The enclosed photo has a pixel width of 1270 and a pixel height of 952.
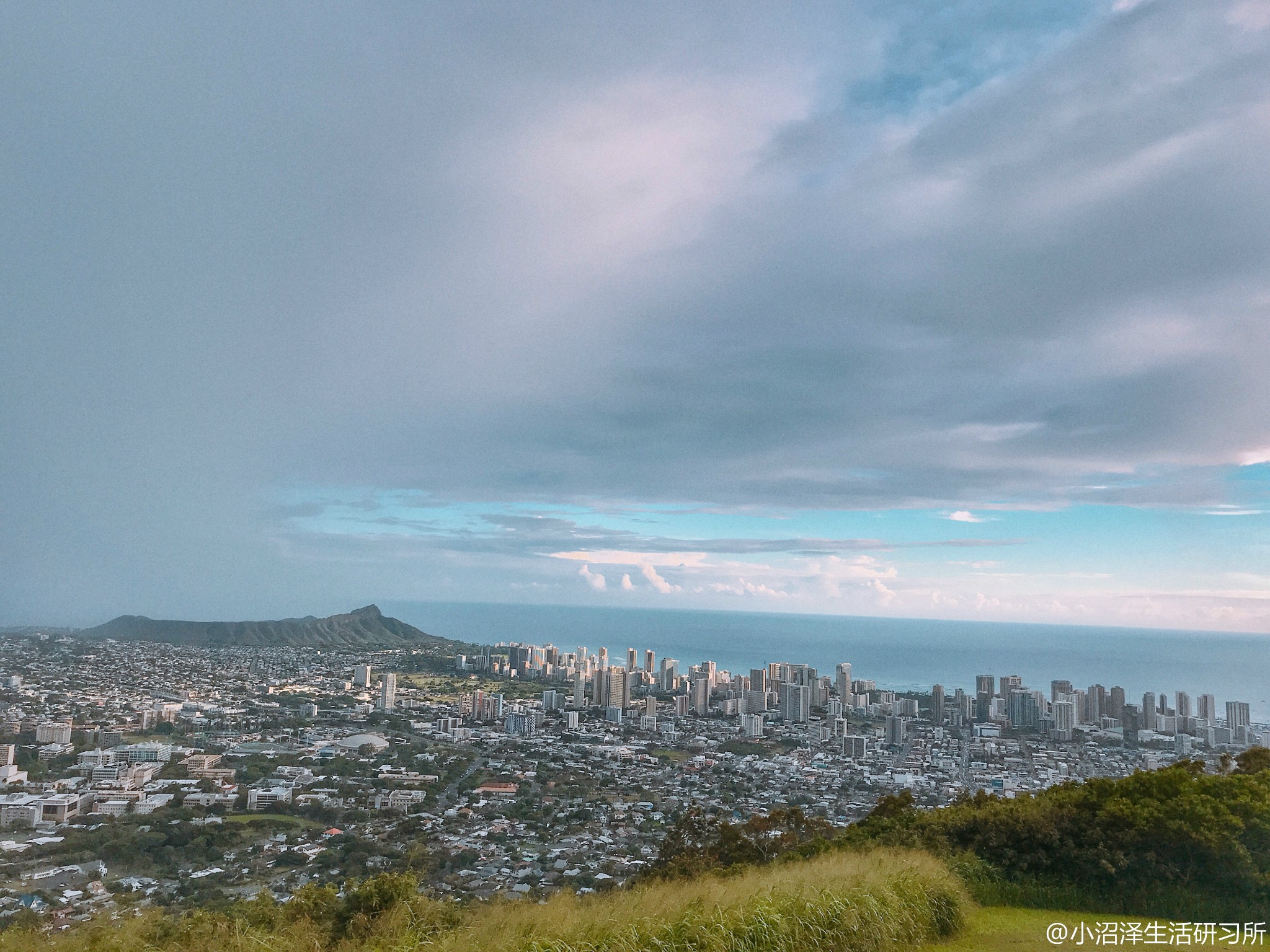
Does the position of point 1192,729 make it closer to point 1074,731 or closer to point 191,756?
point 1074,731

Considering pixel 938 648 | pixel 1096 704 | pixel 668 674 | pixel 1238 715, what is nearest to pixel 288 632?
pixel 668 674

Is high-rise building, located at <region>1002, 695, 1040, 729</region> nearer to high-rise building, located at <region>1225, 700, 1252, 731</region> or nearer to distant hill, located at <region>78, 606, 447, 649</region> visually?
high-rise building, located at <region>1225, 700, 1252, 731</region>

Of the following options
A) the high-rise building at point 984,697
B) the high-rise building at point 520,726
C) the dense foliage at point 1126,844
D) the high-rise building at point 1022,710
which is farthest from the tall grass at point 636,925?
the high-rise building at point 984,697

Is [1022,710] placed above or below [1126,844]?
below

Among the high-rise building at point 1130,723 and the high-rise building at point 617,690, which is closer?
the high-rise building at point 1130,723

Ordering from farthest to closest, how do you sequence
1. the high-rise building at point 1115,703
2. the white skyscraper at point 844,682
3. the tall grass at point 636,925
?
the white skyscraper at point 844,682, the high-rise building at point 1115,703, the tall grass at point 636,925

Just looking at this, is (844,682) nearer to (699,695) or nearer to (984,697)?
(984,697)

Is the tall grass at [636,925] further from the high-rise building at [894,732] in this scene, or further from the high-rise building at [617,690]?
the high-rise building at [617,690]
